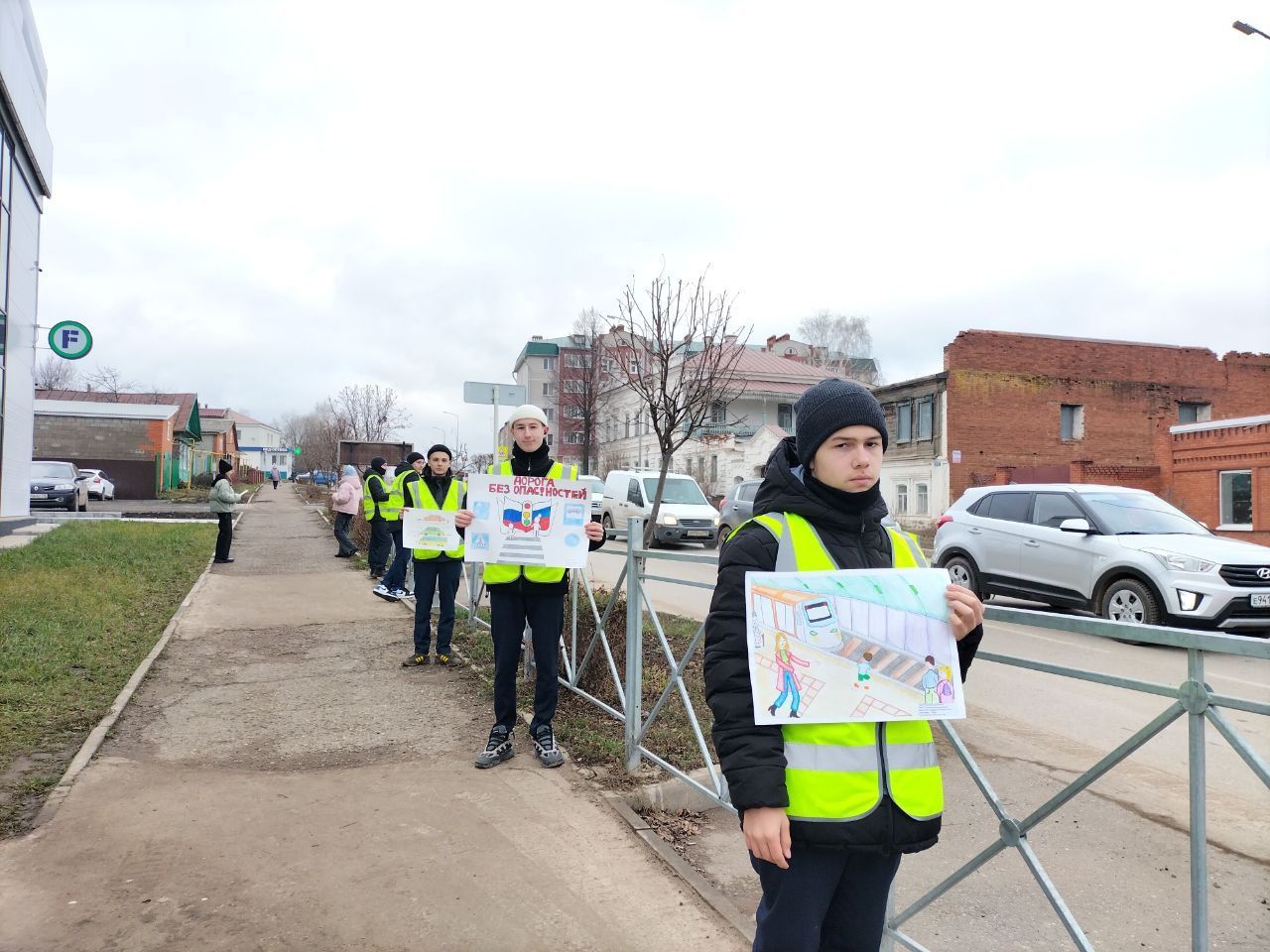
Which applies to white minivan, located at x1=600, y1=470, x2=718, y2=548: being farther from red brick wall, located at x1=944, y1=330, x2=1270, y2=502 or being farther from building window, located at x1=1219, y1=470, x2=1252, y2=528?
red brick wall, located at x1=944, y1=330, x2=1270, y2=502

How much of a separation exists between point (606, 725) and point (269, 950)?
108 inches

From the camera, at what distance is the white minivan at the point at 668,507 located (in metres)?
20.0

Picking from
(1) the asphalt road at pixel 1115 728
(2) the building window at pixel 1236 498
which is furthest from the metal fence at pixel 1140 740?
(2) the building window at pixel 1236 498

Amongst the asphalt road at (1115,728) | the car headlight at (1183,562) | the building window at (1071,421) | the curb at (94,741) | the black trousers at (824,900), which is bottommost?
the asphalt road at (1115,728)

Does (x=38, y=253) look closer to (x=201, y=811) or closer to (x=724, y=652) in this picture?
(x=201, y=811)

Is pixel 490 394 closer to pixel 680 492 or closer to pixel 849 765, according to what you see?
pixel 849 765

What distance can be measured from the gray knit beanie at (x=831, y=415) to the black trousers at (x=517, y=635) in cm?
288

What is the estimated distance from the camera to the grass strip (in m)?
4.70

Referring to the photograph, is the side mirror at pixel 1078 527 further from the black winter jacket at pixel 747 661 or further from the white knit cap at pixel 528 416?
the black winter jacket at pixel 747 661

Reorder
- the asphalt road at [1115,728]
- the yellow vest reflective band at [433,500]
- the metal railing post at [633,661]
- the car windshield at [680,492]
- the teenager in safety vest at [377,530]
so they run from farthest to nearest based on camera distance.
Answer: the car windshield at [680,492]
the teenager in safety vest at [377,530]
the yellow vest reflective band at [433,500]
the metal railing post at [633,661]
the asphalt road at [1115,728]

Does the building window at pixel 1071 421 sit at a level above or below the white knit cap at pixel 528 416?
above

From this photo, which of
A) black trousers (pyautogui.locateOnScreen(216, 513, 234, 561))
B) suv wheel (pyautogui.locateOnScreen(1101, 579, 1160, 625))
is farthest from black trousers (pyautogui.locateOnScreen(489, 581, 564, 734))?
black trousers (pyautogui.locateOnScreen(216, 513, 234, 561))

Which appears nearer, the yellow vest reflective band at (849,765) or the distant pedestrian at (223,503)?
the yellow vest reflective band at (849,765)

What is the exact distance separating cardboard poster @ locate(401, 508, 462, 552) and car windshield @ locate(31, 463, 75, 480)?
24.8 metres
